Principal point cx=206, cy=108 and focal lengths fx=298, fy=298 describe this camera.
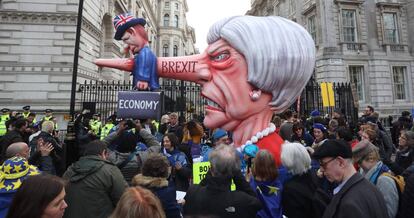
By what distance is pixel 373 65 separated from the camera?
22906 mm

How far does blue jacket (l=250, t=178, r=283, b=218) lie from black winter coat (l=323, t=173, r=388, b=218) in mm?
Answer: 814

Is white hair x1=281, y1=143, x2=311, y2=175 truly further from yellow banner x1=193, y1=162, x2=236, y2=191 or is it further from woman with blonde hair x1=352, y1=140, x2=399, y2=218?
yellow banner x1=193, y1=162, x2=236, y2=191

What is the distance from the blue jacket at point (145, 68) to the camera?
565 centimetres

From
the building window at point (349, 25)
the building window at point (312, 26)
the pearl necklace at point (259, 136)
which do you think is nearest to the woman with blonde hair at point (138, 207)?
the pearl necklace at point (259, 136)

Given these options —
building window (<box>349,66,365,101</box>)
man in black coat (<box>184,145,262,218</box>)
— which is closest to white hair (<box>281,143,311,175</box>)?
man in black coat (<box>184,145,262,218</box>)

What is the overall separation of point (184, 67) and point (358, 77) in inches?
838

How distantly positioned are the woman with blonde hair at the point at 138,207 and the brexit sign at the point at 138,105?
352 cm

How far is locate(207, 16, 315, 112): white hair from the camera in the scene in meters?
5.25

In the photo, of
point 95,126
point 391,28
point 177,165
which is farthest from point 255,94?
point 391,28

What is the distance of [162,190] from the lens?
3.09 metres

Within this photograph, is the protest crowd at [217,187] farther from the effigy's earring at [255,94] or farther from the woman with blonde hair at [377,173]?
the effigy's earring at [255,94]

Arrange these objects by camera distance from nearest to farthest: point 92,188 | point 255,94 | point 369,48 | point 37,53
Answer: point 92,188 < point 255,94 < point 37,53 < point 369,48

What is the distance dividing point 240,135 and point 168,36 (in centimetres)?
5712

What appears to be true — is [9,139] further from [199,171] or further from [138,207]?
[138,207]
